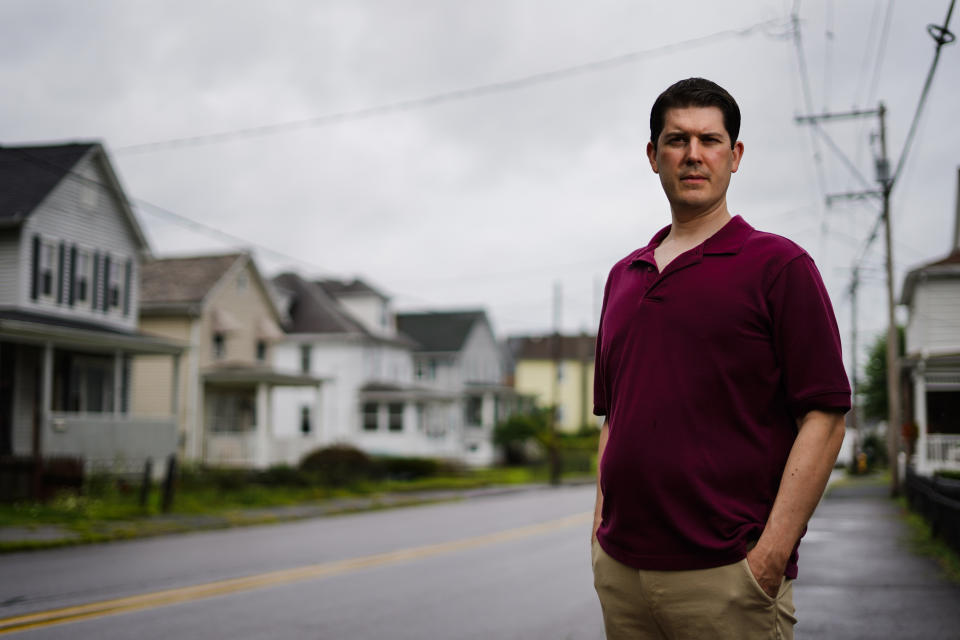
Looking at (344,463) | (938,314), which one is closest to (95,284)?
(344,463)

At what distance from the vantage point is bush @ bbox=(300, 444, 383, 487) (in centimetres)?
3136

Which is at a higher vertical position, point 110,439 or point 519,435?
point 110,439

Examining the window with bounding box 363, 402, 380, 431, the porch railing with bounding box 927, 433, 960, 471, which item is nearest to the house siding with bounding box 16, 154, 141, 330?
the window with bounding box 363, 402, 380, 431

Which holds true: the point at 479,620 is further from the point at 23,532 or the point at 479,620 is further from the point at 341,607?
the point at 23,532

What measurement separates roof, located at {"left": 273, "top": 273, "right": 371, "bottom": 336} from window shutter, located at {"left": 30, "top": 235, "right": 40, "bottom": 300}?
22590mm

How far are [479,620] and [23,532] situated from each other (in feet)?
33.3

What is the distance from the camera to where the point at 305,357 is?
160 feet

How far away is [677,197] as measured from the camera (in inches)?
102

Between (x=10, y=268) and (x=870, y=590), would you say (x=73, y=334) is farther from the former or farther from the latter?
(x=870, y=590)

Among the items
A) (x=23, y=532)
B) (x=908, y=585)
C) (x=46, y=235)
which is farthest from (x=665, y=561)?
(x=46, y=235)

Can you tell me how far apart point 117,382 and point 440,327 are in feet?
111

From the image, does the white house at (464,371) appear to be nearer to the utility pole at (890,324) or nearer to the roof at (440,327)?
the roof at (440,327)

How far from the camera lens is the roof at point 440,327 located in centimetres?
5925

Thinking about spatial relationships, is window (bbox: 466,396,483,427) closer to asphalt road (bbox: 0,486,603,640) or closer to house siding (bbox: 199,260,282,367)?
house siding (bbox: 199,260,282,367)
